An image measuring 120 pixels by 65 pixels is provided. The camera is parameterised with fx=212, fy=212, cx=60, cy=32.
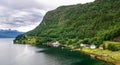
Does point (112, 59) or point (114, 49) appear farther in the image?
point (114, 49)

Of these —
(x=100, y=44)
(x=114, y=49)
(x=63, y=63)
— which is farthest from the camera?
(x=100, y=44)

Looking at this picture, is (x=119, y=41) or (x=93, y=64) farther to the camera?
(x=119, y=41)

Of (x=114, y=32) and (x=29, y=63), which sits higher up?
(x=114, y=32)

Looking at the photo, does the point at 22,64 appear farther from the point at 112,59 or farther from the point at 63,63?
the point at 112,59

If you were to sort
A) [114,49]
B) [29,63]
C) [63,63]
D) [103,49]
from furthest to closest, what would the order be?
1. [103,49]
2. [114,49]
3. [29,63]
4. [63,63]

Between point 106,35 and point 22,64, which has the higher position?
point 106,35

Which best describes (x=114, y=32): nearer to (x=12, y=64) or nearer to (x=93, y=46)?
(x=93, y=46)

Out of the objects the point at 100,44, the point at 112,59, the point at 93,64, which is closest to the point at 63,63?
the point at 93,64

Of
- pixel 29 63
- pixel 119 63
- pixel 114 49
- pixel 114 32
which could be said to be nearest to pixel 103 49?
pixel 114 49

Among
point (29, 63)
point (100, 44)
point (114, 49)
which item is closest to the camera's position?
point (29, 63)
